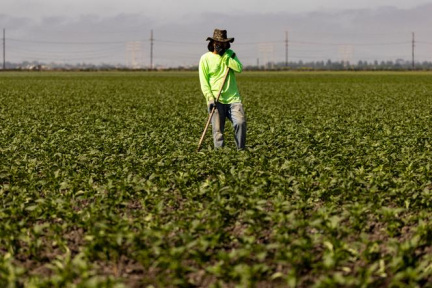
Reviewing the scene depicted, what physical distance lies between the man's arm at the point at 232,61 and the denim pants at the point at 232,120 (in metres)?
0.78

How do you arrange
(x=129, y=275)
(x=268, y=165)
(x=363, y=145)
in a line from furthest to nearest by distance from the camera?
(x=363, y=145) → (x=268, y=165) → (x=129, y=275)

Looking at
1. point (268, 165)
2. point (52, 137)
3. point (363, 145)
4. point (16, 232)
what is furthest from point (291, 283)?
point (52, 137)

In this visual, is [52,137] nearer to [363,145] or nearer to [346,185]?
[363,145]

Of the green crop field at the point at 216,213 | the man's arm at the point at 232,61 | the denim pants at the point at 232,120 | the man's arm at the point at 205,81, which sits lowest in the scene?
the green crop field at the point at 216,213

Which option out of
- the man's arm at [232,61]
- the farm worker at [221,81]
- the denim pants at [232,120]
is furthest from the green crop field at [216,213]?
the man's arm at [232,61]

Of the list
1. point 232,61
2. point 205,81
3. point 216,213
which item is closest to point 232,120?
point 205,81

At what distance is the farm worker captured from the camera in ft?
37.5

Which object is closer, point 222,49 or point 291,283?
point 291,283

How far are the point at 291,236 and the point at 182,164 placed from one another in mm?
4532

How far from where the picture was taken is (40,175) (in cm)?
1085

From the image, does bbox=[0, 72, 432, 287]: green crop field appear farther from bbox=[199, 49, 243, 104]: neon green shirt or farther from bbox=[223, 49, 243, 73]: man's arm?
bbox=[223, 49, 243, 73]: man's arm

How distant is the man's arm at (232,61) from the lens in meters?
11.4

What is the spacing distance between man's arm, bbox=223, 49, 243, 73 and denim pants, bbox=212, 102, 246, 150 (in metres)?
0.78

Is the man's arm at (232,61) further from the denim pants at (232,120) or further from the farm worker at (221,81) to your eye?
the denim pants at (232,120)
